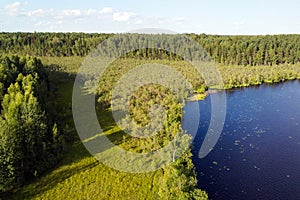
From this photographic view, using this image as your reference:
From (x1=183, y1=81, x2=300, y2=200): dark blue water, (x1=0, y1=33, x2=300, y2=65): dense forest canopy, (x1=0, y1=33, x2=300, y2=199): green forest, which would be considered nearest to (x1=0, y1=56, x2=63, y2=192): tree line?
(x1=0, y1=33, x2=300, y2=199): green forest

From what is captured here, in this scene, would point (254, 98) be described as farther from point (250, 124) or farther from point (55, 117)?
point (55, 117)

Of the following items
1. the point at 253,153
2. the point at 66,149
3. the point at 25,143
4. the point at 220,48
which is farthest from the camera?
the point at 220,48

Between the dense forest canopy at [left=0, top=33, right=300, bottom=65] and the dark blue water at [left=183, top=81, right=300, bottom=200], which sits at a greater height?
the dense forest canopy at [left=0, top=33, right=300, bottom=65]

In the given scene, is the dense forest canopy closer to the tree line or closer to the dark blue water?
the dark blue water

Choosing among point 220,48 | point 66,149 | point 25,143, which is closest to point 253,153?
point 66,149

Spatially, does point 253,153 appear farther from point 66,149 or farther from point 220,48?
point 220,48
